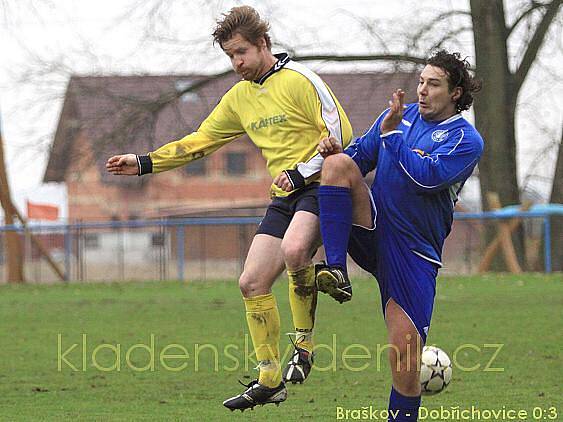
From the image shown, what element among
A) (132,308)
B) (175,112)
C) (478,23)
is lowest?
(132,308)

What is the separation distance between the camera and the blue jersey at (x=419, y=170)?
590 centimetres

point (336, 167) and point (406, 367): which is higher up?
point (336, 167)

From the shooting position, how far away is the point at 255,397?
653cm

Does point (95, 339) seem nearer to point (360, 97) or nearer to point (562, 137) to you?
point (360, 97)

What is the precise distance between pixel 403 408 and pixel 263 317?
39.7 inches

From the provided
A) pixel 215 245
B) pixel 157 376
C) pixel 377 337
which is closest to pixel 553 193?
pixel 215 245

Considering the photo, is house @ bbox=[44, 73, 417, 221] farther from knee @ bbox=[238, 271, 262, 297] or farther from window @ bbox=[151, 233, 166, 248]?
knee @ bbox=[238, 271, 262, 297]

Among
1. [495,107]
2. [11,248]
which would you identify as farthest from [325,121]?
[495,107]

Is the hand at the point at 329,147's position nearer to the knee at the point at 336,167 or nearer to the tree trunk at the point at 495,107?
the knee at the point at 336,167

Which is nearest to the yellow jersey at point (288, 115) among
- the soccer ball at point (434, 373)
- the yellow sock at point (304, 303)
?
the yellow sock at point (304, 303)

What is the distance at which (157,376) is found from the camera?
9.78 meters

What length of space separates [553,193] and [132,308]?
13.4m

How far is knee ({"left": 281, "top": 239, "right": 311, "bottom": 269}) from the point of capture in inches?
250

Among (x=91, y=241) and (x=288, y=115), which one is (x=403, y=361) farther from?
(x=91, y=241)
